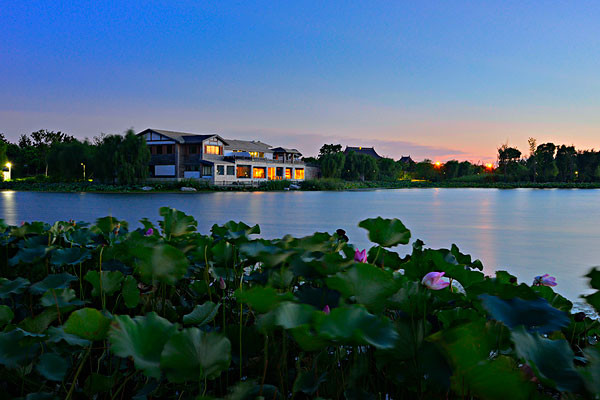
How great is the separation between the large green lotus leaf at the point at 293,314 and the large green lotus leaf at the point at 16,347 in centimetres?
68

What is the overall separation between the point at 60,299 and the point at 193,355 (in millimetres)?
784

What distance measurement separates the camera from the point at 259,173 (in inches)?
1658

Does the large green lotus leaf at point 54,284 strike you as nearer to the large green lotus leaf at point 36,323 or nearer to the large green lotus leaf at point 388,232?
the large green lotus leaf at point 36,323

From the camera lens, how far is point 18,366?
3.37ft

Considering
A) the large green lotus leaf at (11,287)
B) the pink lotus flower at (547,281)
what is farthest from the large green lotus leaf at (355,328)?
the large green lotus leaf at (11,287)

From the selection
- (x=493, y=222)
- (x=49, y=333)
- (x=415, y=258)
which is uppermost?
(x=415, y=258)

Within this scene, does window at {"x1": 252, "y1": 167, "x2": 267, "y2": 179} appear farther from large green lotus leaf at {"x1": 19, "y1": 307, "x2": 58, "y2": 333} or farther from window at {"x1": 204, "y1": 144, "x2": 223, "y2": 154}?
large green lotus leaf at {"x1": 19, "y1": 307, "x2": 58, "y2": 333}

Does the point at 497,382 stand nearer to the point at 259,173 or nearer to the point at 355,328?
the point at 355,328

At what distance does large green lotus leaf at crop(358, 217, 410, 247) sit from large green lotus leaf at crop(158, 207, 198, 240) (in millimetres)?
1046

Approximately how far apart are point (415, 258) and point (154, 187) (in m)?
30.6

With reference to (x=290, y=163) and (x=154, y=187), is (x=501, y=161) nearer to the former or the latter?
(x=290, y=163)

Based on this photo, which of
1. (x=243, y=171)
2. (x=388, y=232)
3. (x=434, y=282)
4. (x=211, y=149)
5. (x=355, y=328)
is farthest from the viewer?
(x=243, y=171)

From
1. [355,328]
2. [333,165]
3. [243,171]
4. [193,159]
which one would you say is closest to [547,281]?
[355,328]

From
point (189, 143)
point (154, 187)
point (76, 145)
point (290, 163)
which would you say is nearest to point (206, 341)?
point (154, 187)
